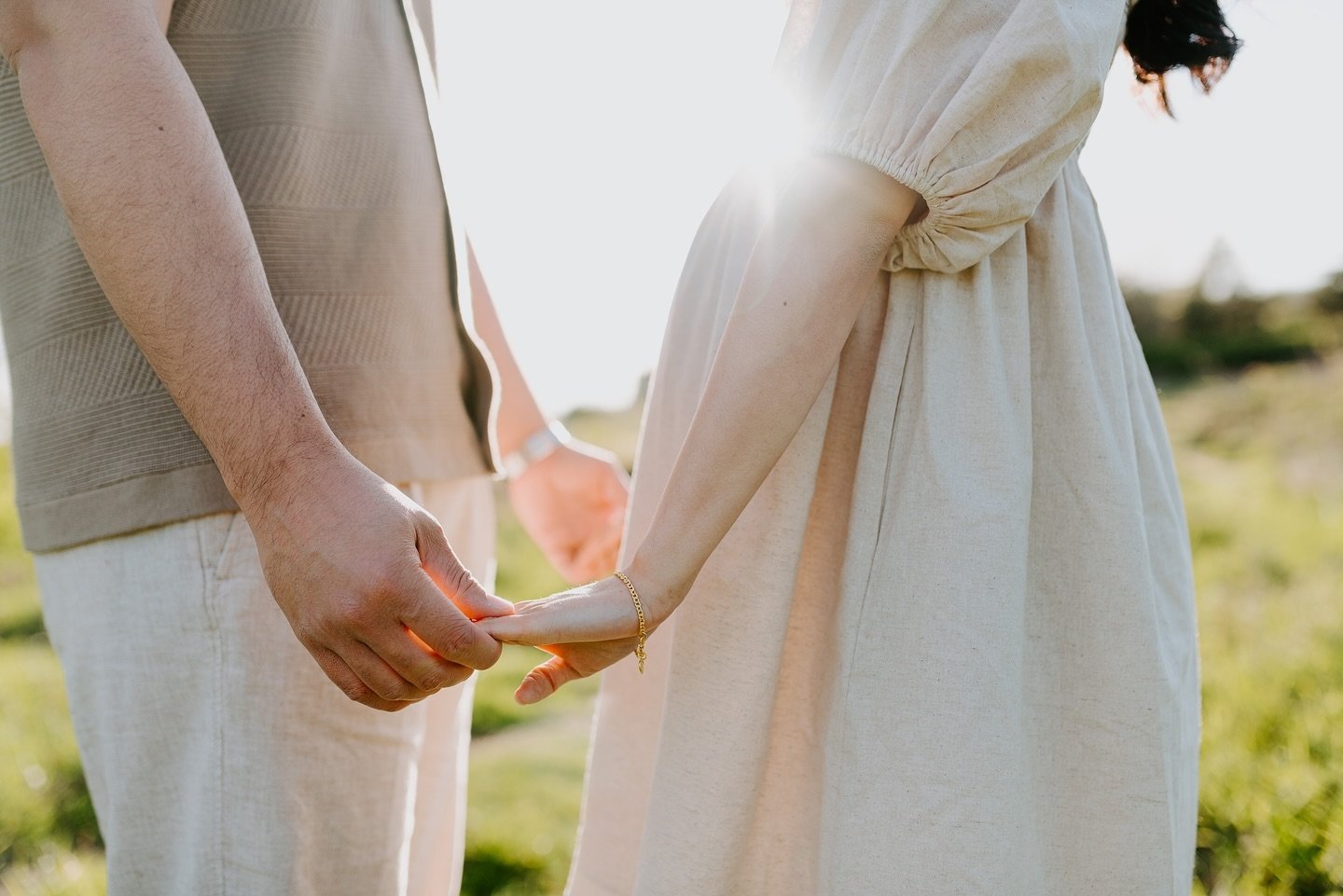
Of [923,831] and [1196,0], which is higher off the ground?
[1196,0]

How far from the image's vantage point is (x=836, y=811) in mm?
1294

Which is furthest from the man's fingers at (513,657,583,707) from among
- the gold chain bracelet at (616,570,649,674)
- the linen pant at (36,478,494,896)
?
the linen pant at (36,478,494,896)

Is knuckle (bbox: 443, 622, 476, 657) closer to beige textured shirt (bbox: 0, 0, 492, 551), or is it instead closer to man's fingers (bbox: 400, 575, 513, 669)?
man's fingers (bbox: 400, 575, 513, 669)

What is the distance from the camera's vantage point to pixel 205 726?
53.7 inches

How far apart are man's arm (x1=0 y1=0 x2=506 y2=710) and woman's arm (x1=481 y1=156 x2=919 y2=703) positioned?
0.46 ft

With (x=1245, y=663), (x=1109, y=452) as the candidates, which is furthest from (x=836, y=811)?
(x=1245, y=663)

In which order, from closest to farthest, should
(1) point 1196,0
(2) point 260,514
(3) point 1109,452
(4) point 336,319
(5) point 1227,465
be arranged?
(2) point 260,514 < (3) point 1109,452 < (4) point 336,319 < (1) point 1196,0 < (5) point 1227,465

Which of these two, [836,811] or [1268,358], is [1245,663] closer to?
[836,811]

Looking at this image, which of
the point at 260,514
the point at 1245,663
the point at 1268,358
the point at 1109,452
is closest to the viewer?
the point at 260,514

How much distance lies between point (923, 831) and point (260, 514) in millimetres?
898

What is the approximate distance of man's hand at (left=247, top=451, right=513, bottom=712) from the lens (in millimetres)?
1156

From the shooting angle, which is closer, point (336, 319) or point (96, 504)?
point (96, 504)

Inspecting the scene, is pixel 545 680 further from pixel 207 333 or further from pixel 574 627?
pixel 207 333

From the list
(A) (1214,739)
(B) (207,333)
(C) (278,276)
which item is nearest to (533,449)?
(C) (278,276)
